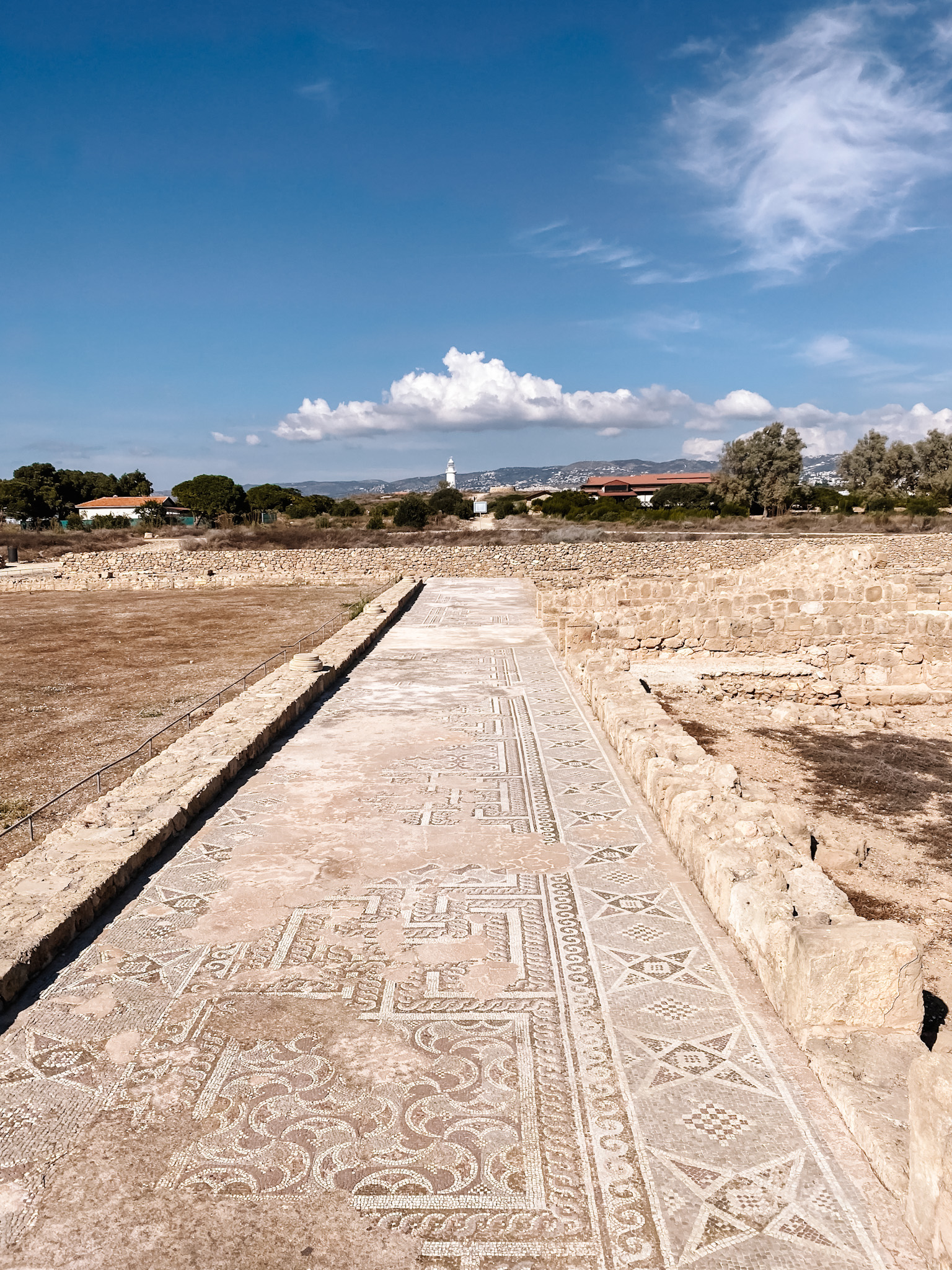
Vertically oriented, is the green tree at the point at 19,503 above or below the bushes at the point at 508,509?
above

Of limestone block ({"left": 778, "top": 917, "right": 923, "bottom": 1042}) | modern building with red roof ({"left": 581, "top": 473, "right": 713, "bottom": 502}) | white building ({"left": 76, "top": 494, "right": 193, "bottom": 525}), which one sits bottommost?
limestone block ({"left": 778, "top": 917, "right": 923, "bottom": 1042})

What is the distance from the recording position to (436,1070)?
9.09 ft

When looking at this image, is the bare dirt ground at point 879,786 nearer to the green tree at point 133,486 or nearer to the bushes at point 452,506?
the bushes at point 452,506

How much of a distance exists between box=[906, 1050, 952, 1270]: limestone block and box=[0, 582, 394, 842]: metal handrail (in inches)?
152

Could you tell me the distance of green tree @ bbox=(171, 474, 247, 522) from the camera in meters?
50.0

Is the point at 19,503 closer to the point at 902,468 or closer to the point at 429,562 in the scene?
the point at 429,562

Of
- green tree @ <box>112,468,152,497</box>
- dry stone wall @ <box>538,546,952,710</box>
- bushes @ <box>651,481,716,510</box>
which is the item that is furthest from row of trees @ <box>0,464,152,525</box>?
dry stone wall @ <box>538,546,952,710</box>

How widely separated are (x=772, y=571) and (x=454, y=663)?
7300 millimetres

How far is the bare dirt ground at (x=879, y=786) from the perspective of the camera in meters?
4.38

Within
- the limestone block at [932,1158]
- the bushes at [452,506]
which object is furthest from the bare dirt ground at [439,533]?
the limestone block at [932,1158]

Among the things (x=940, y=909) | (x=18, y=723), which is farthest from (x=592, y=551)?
(x=940, y=909)

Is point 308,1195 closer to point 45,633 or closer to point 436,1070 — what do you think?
point 436,1070

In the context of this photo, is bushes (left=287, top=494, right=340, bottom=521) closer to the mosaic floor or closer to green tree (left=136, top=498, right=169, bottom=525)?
green tree (left=136, top=498, right=169, bottom=525)

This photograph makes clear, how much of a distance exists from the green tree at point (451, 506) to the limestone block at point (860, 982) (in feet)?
147
